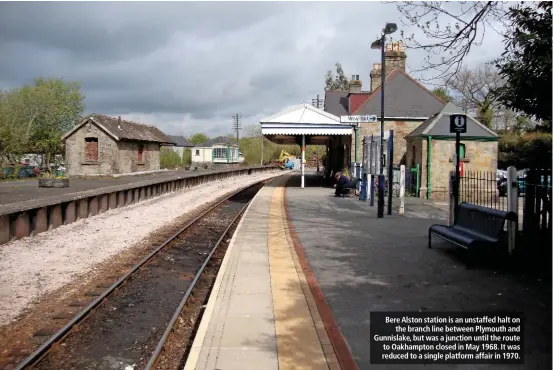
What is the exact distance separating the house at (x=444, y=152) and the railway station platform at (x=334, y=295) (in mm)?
11214

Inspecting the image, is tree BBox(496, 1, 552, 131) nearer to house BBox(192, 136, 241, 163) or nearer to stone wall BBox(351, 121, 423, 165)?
stone wall BBox(351, 121, 423, 165)

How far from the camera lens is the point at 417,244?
969 cm

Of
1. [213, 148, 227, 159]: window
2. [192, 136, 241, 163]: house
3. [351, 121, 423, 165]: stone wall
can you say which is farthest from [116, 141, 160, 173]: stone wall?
[213, 148, 227, 159]: window

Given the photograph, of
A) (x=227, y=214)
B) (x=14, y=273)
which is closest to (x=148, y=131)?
(x=227, y=214)

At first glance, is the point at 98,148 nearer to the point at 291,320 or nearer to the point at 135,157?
the point at 135,157

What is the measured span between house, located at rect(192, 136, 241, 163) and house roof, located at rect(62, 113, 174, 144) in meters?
36.4

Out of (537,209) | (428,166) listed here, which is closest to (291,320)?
(537,209)

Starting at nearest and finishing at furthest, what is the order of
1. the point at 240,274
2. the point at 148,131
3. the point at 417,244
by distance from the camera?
1. the point at 240,274
2. the point at 417,244
3. the point at 148,131

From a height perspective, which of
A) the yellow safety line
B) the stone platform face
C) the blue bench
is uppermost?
the blue bench

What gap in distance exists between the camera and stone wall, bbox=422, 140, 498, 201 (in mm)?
21844

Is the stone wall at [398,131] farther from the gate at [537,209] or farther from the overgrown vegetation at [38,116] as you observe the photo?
the overgrown vegetation at [38,116]

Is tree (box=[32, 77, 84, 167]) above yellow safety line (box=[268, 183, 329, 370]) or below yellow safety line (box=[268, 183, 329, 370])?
above

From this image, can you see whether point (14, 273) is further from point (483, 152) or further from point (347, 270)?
point (483, 152)

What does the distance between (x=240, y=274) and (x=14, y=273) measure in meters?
4.25
